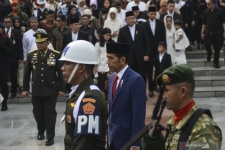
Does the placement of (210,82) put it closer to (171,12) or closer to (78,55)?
(171,12)

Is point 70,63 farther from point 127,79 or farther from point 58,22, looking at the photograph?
point 58,22

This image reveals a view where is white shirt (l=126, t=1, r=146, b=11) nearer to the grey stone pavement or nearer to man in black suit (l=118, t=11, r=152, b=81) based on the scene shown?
man in black suit (l=118, t=11, r=152, b=81)

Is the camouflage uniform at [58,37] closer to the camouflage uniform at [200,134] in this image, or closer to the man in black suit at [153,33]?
the man in black suit at [153,33]

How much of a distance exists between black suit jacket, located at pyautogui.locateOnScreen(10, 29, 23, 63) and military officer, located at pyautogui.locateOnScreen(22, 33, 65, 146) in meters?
4.28

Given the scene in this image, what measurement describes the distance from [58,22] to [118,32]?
1610mm

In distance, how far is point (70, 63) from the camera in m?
4.67

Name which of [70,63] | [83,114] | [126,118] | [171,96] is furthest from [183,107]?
[126,118]

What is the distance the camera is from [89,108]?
174 inches

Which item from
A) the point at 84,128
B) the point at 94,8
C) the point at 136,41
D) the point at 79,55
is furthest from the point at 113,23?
the point at 84,128


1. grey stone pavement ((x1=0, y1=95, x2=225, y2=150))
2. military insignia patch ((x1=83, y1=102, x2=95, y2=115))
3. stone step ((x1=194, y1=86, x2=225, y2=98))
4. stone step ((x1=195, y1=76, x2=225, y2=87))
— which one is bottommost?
grey stone pavement ((x1=0, y1=95, x2=225, y2=150))

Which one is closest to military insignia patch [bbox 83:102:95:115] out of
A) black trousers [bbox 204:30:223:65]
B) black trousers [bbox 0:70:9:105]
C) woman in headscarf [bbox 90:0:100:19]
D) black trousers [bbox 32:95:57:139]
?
black trousers [bbox 32:95:57:139]

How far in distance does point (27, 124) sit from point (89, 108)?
762 centimetres

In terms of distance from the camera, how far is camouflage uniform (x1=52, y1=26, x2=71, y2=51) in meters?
14.0

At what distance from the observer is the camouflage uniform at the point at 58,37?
13961 mm
